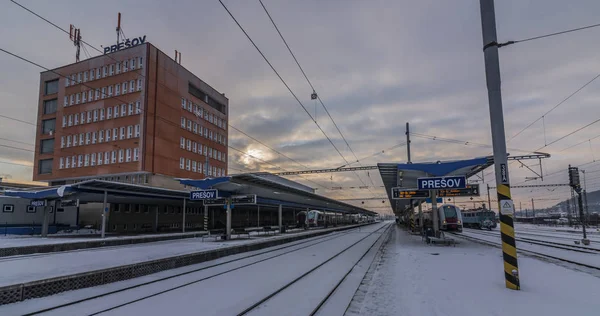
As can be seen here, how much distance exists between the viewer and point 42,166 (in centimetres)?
5603

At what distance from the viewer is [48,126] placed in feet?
187

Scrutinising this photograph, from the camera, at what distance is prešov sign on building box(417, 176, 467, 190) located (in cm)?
2027

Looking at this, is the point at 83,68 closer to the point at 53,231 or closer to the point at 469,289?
the point at 53,231

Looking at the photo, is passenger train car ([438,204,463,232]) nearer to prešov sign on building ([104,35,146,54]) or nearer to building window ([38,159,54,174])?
prešov sign on building ([104,35,146,54])

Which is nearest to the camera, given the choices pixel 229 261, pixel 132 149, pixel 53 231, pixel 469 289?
pixel 469 289

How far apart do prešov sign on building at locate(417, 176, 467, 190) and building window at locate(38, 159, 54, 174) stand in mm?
57883

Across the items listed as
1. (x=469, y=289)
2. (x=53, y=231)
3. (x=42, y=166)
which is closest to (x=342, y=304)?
(x=469, y=289)

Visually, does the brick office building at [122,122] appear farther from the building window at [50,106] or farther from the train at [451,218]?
the train at [451,218]

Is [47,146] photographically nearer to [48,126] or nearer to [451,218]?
[48,126]

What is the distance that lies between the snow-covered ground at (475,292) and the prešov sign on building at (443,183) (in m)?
7.67

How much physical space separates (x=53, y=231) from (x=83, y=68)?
29183mm

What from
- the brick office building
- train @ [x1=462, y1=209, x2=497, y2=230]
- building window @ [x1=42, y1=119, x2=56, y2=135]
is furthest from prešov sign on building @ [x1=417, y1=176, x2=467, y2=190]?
building window @ [x1=42, y1=119, x2=56, y2=135]

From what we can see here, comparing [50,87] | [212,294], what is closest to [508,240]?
[212,294]

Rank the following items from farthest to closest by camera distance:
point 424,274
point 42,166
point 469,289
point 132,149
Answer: point 42,166
point 132,149
point 424,274
point 469,289
